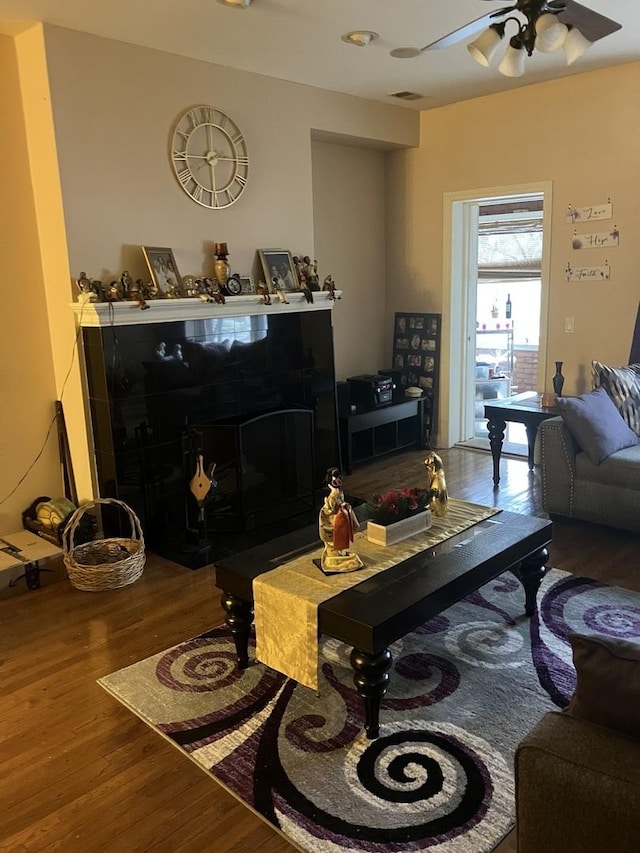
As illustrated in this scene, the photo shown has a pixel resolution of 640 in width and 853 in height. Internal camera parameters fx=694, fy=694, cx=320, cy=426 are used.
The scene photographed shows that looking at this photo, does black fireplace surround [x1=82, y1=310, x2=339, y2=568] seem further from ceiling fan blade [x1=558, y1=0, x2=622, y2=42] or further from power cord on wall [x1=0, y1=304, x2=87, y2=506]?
ceiling fan blade [x1=558, y1=0, x2=622, y2=42]

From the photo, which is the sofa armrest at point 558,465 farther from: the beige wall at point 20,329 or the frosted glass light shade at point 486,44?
the beige wall at point 20,329

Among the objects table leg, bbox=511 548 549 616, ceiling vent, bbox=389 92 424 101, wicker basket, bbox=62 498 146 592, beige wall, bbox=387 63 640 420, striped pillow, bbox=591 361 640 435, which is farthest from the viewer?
ceiling vent, bbox=389 92 424 101

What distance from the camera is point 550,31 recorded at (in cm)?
254

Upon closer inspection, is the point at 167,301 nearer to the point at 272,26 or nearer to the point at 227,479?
the point at 227,479

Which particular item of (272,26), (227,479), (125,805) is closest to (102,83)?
(272,26)

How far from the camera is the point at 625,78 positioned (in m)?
4.59

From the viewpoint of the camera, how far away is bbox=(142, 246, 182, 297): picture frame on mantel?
3953 millimetres

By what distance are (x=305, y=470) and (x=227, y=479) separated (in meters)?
0.64

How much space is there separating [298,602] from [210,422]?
6.93 ft

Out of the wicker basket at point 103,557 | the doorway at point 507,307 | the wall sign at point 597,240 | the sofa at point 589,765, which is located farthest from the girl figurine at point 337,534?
the doorway at point 507,307

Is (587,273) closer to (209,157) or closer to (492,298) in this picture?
(209,157)

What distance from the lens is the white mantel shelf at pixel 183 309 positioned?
144 inches

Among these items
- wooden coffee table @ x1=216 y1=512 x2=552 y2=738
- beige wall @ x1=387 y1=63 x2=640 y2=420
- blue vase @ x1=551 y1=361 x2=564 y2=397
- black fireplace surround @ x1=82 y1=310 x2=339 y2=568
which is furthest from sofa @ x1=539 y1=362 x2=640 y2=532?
black fireplace surround @ x1=82 y1=310 x2=339 y2=568

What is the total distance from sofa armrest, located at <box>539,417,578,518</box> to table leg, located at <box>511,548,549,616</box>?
1163 mm
